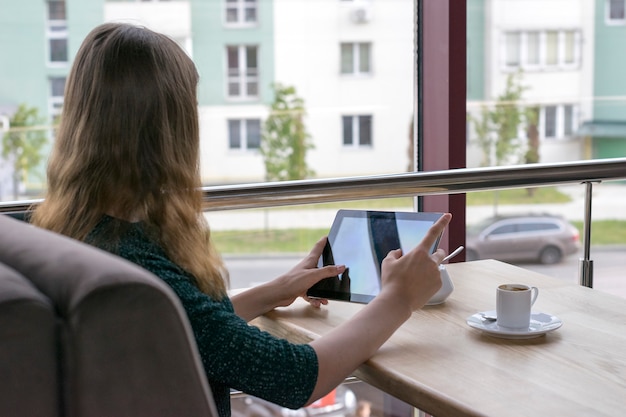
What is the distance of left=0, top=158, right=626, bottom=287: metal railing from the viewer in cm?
168

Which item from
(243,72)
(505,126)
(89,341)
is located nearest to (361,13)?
(243,72)

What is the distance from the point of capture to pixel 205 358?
3.32 feet

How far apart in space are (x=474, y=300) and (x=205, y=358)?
1.88 feet

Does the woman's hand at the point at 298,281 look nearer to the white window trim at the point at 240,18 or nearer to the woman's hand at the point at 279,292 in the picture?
the woman's hand at the point at 279,292

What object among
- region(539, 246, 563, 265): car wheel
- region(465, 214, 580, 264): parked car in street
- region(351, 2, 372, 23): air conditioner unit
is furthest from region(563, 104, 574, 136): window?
region(351, 2, 372, 23): air conditioner unit

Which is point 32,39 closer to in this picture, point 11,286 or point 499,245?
point 499,245

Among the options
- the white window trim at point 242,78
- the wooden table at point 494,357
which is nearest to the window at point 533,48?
the white window trim at point 242,78

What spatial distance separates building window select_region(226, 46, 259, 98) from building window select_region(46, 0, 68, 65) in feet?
6.50

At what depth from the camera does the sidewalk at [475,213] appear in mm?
11969

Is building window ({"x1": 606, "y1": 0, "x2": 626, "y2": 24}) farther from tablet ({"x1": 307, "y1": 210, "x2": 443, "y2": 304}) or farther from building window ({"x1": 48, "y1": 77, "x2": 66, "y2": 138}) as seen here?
tablet ({"x1": 307, "y1": 210, "x2": 443, "y2": 304})

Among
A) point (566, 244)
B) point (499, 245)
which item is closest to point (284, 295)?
point (499, 245)

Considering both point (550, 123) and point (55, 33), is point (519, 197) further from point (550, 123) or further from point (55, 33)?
point (55, 33)

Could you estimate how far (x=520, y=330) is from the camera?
1.23 m

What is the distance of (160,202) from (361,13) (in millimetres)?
10345
